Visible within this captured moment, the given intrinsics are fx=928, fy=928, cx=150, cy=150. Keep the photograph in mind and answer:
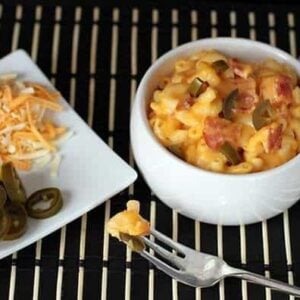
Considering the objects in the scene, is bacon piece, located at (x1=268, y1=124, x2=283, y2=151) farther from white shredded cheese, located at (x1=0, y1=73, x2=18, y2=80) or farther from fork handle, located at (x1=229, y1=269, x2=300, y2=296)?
white shredded cheese, located at (x1=0, y1=73, x2=18, y2=80)

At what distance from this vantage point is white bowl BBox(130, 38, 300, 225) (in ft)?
3.42

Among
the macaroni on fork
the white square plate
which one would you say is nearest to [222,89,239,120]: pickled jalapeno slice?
the macaroni on fork

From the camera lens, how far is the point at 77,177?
1.14 m

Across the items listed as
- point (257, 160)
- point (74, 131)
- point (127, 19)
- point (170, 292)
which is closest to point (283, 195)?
point (257, 160)

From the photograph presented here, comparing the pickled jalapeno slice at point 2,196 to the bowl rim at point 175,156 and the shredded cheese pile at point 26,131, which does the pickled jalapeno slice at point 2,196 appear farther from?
the bowl rim at point 175,156

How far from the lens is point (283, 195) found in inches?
42.6

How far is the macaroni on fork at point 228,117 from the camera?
1.05 meters

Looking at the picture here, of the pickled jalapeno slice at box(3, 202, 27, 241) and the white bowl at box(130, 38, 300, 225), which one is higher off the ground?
the white bowl at box(130, 38, 300, 225)

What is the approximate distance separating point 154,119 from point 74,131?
13 cm

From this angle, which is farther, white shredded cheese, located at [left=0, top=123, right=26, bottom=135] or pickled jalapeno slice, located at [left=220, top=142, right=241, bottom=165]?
white shredded cheese, located at [left=0, top=123, right=26, bottom=135]

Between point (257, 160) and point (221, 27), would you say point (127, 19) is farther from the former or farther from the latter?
point (257, 160)

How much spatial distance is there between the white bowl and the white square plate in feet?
0.13

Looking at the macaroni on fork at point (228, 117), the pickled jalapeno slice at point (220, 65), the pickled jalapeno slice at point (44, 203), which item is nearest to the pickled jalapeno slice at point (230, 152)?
the macaroni on fork at point (228, 117)

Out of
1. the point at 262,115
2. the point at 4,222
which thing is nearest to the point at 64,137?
the point at 4,222
